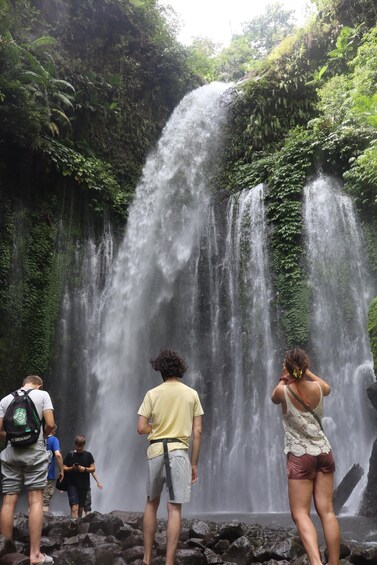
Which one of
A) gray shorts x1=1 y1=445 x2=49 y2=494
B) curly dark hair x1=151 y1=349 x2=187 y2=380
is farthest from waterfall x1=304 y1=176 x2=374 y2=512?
gray shorts x1=1 y1=445 x2=49 y2=494

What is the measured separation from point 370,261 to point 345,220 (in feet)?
4.76

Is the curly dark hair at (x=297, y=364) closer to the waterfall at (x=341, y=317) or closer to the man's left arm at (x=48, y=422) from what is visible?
the man's left arm at (x=48, y=422)

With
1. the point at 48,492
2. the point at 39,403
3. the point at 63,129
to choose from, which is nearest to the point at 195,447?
the point at 39,403

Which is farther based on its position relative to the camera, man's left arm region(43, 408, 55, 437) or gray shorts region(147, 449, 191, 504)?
man's left arm region(43, 408, 55, 437)

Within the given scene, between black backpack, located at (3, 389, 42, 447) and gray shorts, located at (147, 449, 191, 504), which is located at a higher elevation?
black backpack, located at (3, 389, 42, 447)

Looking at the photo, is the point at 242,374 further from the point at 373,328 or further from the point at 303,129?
the point at 303,129

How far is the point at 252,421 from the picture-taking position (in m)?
10.9

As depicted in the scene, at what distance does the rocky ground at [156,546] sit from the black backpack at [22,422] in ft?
2.63

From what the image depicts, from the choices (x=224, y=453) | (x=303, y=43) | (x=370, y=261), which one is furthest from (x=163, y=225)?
(x=303, y=43)

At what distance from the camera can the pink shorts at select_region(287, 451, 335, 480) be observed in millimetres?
3383

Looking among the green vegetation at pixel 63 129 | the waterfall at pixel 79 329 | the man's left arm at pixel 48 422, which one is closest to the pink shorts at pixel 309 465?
the man's left arm at pixel 48 422

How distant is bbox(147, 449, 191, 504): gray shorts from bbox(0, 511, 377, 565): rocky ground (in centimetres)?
80

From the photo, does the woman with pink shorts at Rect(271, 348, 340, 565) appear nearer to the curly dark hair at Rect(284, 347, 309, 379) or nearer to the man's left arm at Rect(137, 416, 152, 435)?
the curly dark hair at Rect(284, 347, 309, 379)

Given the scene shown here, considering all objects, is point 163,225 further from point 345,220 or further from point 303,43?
point 303,43
